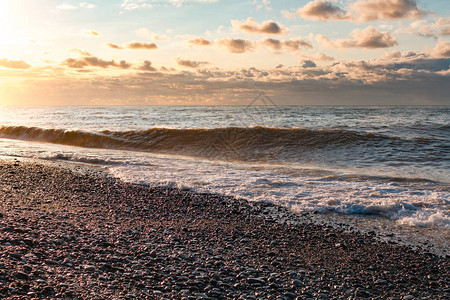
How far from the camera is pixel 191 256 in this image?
550 centimetres

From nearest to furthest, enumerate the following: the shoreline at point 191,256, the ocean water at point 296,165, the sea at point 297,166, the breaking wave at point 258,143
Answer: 1. the shoreline at point 191,256
2. the sea at point 297,166
3. the ocean water at point 296,165
4. the breaking wave at point 258,143

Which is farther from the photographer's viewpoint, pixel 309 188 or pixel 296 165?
pixel 296 165

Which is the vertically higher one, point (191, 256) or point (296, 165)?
point (191, 256)

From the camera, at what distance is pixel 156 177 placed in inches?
480

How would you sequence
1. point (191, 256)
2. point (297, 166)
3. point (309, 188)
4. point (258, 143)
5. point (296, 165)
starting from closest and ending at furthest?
point (191, 256), point (309, 188), point (297, 166), point (296, 165), point (258, 143)

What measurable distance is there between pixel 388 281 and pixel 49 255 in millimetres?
5414

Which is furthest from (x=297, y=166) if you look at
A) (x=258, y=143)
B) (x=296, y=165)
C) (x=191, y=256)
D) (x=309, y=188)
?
(x=191, y=256)

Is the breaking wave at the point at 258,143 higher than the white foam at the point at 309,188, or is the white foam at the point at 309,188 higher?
the breaking wave at the point at 258,143

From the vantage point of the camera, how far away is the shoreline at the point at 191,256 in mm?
4473

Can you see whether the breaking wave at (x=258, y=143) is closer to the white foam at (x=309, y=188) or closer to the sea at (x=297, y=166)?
the sea at (x=297, y=166)

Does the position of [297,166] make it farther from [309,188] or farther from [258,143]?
[258,143]

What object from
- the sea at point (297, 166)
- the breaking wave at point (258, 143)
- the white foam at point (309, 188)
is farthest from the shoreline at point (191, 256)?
the breaking wave at point (258, 143)

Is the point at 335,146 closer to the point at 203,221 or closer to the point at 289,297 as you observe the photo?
the point at 203,221

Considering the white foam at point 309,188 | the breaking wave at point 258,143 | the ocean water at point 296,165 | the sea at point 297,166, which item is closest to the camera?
the white foam at point 309,188
